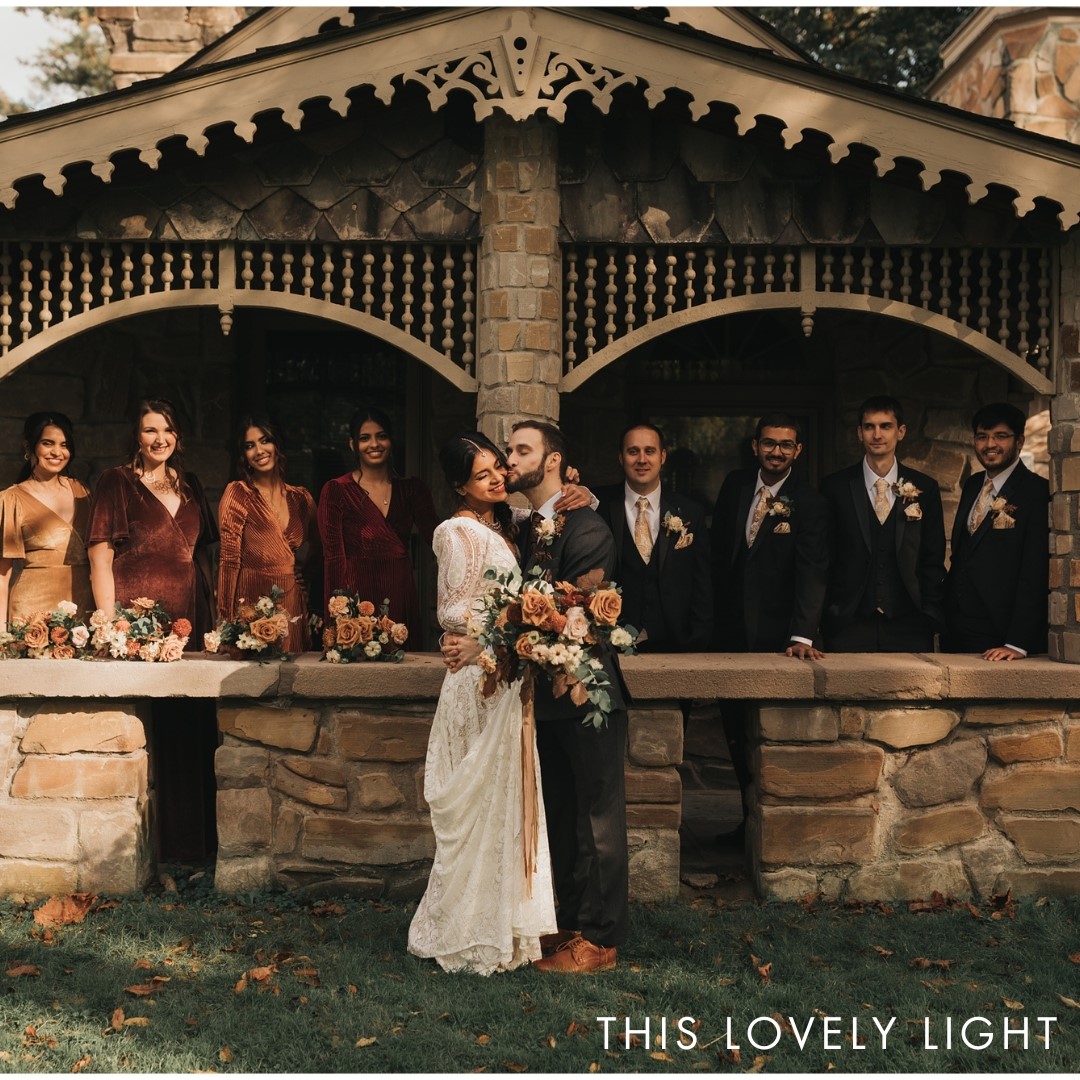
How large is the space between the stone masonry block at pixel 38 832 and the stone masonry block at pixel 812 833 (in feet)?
9.93

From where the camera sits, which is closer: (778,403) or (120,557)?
(120,557)

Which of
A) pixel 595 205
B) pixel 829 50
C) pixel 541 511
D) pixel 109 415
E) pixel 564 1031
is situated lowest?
pixel 564 1031

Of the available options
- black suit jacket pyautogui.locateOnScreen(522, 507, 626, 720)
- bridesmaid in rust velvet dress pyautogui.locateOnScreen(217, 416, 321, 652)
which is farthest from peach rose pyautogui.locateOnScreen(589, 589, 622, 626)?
bridesmaid in rust velvet dress pyautogui.locateOnScreen(217, 416, 321, 652)

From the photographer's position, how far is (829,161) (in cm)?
635

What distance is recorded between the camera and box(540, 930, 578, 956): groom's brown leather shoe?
194 inches

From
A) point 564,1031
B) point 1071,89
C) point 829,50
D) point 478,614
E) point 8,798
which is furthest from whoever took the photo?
point 829,50

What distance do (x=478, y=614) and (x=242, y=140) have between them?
2.94m

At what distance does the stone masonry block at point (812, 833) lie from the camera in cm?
578

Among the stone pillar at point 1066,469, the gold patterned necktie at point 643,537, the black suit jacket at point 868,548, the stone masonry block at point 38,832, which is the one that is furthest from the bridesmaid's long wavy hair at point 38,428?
the stone pillar at point 1066,469

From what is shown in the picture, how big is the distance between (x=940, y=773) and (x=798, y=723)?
2.19 feet

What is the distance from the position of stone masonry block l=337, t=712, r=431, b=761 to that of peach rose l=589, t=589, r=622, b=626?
154 centimetres

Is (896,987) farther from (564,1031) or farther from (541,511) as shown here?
(541,511)

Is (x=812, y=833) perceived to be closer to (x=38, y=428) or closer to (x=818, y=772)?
(x=818, y=772)

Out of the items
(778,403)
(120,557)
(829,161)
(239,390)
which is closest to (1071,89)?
(778,403)
